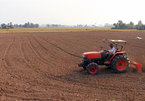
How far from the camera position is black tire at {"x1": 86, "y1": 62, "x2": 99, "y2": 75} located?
7.90 m

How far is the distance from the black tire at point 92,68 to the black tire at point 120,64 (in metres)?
0.78

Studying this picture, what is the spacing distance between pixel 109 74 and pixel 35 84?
133 inches

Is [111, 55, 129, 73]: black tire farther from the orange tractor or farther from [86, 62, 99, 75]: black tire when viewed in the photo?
[86, 62, 99, 75]: black tire

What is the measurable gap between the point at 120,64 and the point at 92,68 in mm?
1368

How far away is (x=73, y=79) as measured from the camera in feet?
24.6

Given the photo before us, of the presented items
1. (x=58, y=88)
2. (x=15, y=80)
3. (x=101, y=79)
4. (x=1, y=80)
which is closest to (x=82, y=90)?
(x=58, y=88)

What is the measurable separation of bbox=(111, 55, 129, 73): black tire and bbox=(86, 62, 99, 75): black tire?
0.78 metres

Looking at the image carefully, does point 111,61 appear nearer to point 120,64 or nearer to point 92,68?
point 120,64

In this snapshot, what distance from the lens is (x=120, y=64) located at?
326 inches

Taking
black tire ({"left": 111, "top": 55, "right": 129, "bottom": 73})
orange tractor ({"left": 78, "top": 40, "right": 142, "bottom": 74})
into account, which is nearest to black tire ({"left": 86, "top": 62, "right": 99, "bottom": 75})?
orange tractor ({"left": 78, "top": 40, "right": 142, "bottom": 74})

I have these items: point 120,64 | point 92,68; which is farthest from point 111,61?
point 92,68

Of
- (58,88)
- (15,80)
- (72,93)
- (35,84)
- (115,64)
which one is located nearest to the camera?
(72,93)

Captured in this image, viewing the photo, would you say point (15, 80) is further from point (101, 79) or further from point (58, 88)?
point (101, 79)

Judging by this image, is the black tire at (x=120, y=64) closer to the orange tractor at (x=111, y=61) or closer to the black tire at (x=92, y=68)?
the orange tractor at (x=111, y=61)
